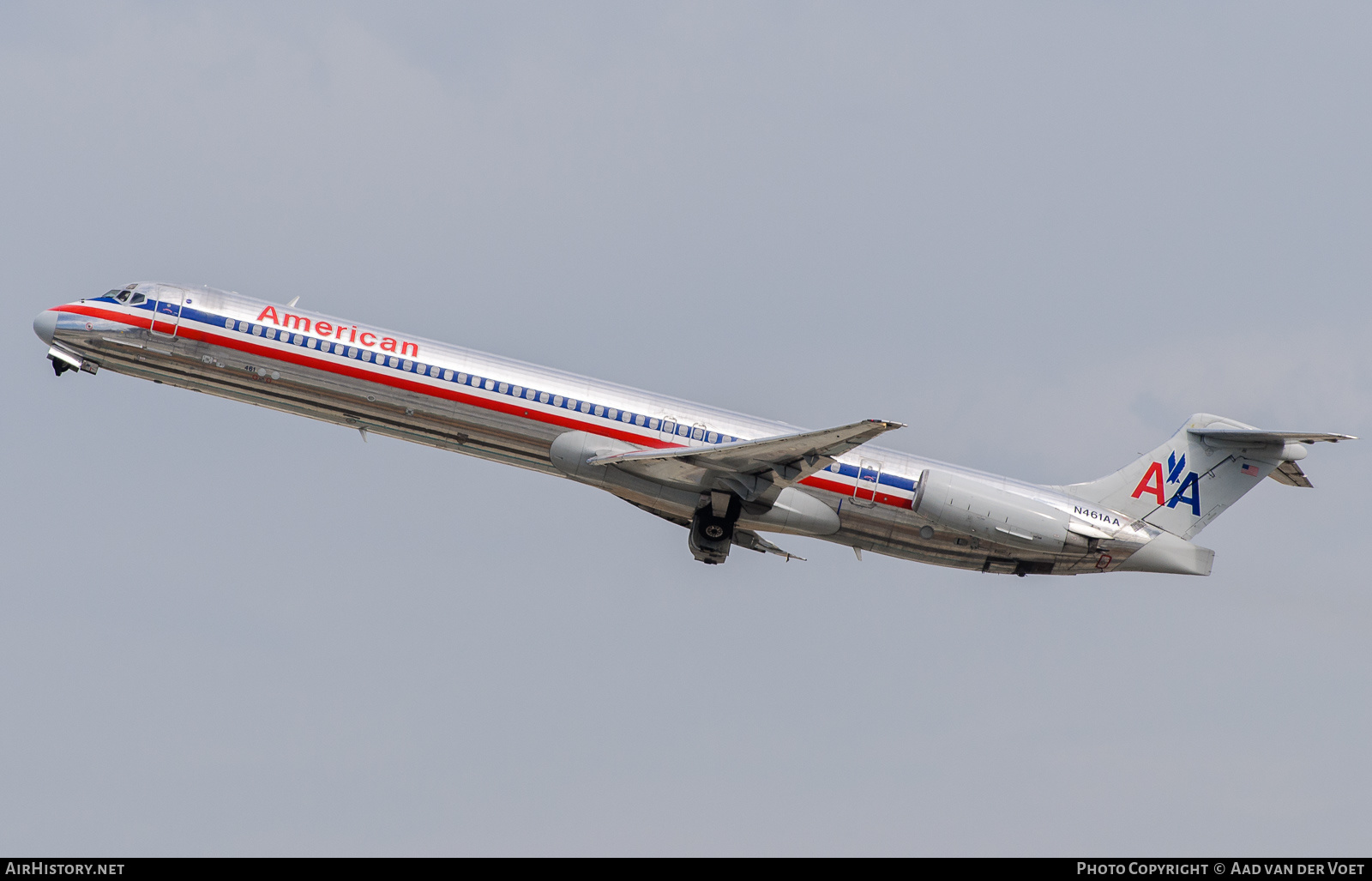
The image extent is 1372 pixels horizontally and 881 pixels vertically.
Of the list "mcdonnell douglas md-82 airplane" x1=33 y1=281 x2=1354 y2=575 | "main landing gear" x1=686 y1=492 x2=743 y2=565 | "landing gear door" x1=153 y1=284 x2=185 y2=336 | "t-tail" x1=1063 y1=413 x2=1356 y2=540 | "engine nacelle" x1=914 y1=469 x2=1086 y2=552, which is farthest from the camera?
"t-tail" x1=1063 y1=413 x2=1356 y2=540

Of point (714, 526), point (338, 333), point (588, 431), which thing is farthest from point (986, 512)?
point (338, 333)

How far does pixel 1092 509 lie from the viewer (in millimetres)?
37688

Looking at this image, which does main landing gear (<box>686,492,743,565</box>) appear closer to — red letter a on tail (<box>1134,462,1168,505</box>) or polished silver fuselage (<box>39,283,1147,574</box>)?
polished silver fuselage (<box>39,283,1147,574</box>)

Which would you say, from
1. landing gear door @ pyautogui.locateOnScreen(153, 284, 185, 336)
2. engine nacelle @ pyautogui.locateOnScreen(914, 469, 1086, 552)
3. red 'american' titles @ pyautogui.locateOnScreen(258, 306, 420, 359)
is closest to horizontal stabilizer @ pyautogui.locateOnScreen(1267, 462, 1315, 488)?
engine nacelle @ pyautogui.locateOnScreen(914, 469, 1086, 552)

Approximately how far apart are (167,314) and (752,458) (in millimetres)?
15011

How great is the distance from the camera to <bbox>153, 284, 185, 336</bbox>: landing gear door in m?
35.0

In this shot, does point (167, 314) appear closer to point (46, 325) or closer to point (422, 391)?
Answer: point (46, 325)

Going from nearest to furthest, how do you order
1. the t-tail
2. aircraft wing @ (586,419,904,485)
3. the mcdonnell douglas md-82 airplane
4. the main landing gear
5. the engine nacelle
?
aircraft wing @ (586,419,904,485) < the mcdonnell douglas md-82 airplane < the engine nacelle < the main landing gear < the t-tail

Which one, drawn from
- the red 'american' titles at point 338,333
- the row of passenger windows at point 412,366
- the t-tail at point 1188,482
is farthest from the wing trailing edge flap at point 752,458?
the t-tail at point 1188,482

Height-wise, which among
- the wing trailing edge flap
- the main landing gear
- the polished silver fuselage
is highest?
the polished silver fuselage

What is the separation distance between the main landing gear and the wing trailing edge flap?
25.3 inches

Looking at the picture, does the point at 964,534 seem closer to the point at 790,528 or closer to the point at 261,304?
the point at 790,528

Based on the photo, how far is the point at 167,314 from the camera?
35.1m
